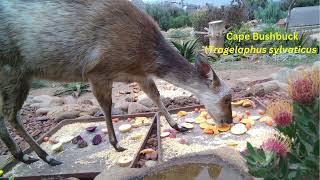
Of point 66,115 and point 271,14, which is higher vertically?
point 66,115

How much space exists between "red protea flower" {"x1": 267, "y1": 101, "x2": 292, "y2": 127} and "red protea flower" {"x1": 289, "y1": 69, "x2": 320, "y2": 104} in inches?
3.5

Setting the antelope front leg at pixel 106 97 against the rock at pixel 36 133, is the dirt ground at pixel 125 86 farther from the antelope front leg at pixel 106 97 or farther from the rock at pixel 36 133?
the antelope front leg at pixel 106 97

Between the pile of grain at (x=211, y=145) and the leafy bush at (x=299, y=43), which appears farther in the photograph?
the leafy bush at (x=299, y=43)

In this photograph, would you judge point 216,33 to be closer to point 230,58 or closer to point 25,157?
point 230,58

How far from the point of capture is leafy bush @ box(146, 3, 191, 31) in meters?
22.5

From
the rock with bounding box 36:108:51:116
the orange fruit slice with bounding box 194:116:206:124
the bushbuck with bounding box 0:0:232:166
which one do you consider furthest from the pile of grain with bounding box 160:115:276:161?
the rock with bounding box 36:108:51:116

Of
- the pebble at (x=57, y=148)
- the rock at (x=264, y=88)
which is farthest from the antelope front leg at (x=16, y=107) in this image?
the rock at (x=264, y=88)

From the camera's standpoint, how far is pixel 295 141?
5.13 ft

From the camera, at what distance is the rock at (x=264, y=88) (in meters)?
6.16

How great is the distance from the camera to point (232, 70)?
31.4ft

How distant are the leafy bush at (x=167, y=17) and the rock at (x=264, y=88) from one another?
1618 cm

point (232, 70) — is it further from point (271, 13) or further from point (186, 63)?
point (271, 13)

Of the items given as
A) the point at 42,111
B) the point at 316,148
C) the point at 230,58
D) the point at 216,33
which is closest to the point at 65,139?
the point at 42,111

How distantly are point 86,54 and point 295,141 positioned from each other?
315 cm
